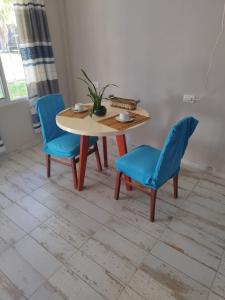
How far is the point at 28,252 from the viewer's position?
1.56 m

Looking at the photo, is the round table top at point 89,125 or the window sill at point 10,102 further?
the window sill at point 10,102

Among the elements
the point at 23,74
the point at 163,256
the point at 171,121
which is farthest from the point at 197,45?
the point at 23,74

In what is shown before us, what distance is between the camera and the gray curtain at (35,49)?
2525 mm

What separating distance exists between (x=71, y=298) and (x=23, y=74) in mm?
2617

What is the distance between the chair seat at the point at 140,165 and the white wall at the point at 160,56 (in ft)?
2.73

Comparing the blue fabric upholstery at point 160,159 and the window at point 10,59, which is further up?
the window at point 10,59

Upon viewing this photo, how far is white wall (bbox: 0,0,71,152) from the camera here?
279 cm

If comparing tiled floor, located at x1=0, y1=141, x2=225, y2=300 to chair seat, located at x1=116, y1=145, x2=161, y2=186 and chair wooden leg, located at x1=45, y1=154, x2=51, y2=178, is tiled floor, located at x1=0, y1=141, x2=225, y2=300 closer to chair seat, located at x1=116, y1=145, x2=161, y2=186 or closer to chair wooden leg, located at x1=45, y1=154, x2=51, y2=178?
chair wooden leg, located at x1=45, y1=154, x2=51, y2=178

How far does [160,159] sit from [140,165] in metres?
0.26

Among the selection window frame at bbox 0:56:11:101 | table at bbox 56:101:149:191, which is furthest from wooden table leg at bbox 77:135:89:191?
window frame at bbox 0:56:11:101

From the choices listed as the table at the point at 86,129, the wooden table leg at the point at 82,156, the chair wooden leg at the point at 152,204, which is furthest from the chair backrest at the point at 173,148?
the wooden table leg at the point at 82,156

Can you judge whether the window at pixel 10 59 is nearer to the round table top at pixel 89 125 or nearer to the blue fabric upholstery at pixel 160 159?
the round table top at pixel 89 125

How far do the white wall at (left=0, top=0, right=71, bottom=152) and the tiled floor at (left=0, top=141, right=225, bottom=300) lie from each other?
783mm

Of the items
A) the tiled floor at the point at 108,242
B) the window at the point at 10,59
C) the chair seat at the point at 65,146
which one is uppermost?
the window at the point at 10,59
